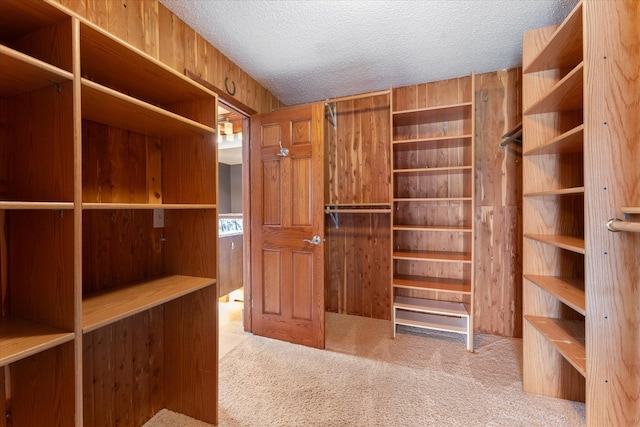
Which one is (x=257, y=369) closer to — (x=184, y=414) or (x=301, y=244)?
(x=184, y=414)

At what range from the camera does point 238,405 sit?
1.61 meters

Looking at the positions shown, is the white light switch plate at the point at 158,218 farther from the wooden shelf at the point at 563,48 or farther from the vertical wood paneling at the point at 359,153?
the wooden shelf at the point at 563,48

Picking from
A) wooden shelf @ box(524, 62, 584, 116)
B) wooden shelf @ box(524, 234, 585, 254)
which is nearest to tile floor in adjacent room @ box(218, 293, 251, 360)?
wooden shelf @ box(524, 234, 585, 254)

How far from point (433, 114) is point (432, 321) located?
1.92 metres

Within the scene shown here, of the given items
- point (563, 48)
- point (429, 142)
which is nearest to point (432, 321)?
point (429, 142)

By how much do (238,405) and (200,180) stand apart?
1.41 metres

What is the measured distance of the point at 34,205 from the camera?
744mm

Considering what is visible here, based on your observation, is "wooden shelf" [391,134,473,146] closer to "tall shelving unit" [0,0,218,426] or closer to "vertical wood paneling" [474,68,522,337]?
"vertical wood paneling" [474,68,522,337]

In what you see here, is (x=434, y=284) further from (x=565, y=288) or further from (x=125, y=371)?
(x=125, y=371)

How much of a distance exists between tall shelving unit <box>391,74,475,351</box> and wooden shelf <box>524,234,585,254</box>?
726 millimetres

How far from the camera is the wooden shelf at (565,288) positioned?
1225mm

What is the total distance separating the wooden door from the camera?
2207 millimetres

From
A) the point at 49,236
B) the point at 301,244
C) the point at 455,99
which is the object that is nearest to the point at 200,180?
the point at 49,236

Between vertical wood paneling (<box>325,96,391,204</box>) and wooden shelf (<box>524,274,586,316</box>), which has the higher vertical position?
vertical wood paneling (<box>325,96,391,204</box>)
